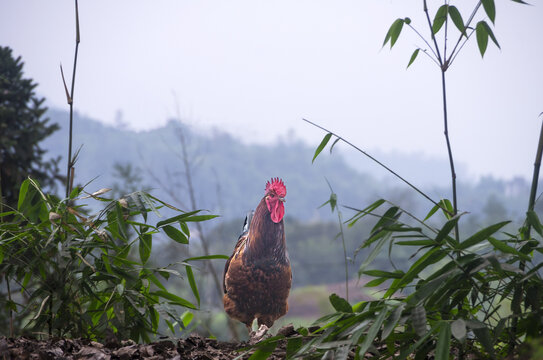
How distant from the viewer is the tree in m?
2.07

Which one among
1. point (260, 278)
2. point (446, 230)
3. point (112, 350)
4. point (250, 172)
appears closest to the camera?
point (446, 230)

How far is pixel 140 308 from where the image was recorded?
108 centimetres

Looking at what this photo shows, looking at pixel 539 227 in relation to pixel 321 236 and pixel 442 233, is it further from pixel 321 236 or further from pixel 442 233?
pixel 321 236

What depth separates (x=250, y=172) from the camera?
4402mm

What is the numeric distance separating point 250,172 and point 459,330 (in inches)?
148

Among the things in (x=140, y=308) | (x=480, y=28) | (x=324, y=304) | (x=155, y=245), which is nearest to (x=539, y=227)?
(x=480, y=28)

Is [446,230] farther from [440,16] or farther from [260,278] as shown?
[260,278]

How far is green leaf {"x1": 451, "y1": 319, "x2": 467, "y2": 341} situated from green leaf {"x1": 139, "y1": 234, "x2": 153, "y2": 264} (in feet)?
2.44

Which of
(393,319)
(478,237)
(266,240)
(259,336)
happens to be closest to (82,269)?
(259,336)

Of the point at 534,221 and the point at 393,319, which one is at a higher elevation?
the point at 534,221

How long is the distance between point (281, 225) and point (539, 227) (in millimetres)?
862

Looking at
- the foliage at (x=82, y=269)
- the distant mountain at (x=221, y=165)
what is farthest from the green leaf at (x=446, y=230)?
the distant mountain at (x=221, y=165)

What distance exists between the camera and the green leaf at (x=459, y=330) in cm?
65

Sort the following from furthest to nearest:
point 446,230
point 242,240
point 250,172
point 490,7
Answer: point 250,172 < point 242,240 < point 490,7 < point 446,230
